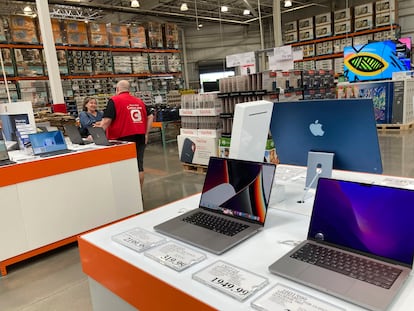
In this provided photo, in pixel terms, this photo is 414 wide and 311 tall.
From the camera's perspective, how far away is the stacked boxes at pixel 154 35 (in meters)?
10.4

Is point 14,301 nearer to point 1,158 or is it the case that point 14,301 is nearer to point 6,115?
point 1,158

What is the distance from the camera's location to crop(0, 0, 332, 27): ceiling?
11.9m

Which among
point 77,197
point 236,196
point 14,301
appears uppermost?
point 236,196

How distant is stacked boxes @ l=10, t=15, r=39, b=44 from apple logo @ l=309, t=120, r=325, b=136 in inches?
320

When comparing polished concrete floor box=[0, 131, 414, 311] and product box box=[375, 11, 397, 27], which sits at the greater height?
product box box=[375, 11, 397, 27]

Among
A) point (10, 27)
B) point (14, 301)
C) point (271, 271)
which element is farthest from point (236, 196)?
point (10, 27)

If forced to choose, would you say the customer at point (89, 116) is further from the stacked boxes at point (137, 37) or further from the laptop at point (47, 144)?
the stacked boxes at point (137, 37)

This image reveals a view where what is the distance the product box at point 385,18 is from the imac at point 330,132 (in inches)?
440

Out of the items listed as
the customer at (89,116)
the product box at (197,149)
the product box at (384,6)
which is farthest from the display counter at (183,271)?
the product box at (384,6)

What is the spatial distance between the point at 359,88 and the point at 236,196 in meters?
8.68

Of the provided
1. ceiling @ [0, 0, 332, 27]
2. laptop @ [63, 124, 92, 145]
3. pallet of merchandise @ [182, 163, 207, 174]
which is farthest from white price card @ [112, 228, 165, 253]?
ceiling @ [0, 0, 332, 27]

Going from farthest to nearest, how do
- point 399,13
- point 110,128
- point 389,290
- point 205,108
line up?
1. point 399,13
2. point 205,108
3. point 110,128
4. point 389,290

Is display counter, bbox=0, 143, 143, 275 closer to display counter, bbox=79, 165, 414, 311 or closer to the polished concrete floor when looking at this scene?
the polished concrete floor

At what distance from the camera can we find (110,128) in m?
4.36
